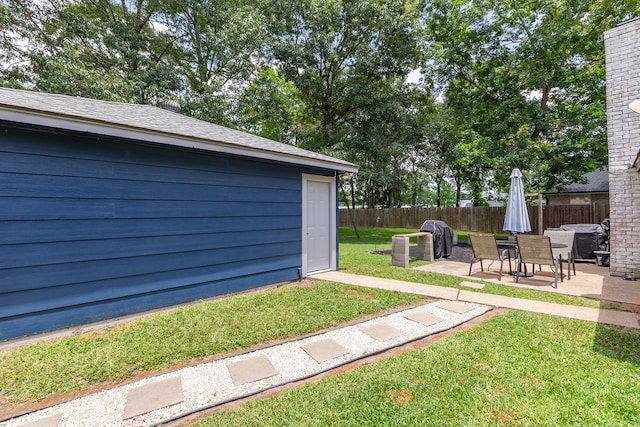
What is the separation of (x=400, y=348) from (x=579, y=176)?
13.7 m

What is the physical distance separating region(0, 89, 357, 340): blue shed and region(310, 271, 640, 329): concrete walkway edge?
1649mm

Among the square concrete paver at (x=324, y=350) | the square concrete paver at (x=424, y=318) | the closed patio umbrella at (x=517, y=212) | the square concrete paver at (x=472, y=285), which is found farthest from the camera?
the closed patio umbrella at (x=517, y=212)

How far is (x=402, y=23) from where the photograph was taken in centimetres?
1316

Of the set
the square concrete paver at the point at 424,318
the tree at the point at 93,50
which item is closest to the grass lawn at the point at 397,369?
the square concrete paver at the point at 424,318

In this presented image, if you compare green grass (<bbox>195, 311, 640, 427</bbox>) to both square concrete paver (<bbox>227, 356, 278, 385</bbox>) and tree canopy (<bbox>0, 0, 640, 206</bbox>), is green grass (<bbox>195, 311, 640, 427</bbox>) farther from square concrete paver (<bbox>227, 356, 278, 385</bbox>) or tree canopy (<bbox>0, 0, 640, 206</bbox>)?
tree canopy (<bbox>0, 0, 640, 206</bbox>)

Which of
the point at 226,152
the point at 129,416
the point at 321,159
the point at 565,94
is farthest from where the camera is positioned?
the point at 565,94

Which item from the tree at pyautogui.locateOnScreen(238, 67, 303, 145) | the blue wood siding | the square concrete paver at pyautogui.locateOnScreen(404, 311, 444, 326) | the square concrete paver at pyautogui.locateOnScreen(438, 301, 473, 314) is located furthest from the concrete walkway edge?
the tree at pyautogui.locateOnScreen(238, 67, 303, 145)

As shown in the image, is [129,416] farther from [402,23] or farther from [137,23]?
[137,23]

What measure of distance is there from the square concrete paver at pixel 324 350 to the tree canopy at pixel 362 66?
36.8ft

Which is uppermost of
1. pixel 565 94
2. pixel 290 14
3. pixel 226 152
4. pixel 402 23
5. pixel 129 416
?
pixel 290 14

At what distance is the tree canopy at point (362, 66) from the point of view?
11664mm

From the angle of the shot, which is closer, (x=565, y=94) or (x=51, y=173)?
(x=51, y=173)

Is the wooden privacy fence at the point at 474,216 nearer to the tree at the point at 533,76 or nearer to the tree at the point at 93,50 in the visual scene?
the tree at the point at 533,76

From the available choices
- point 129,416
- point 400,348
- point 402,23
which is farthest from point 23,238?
point 402,23
